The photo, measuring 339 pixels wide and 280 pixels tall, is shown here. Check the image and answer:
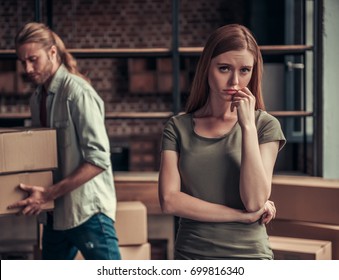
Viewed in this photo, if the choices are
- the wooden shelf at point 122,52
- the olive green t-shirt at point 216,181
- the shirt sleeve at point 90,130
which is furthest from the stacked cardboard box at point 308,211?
the olive green t-shirt at point 216,181

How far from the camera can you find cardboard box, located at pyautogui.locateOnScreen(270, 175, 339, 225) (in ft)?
8.99

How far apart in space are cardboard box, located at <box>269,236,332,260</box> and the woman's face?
1460 mm

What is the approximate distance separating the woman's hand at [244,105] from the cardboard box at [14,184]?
1.10 meters

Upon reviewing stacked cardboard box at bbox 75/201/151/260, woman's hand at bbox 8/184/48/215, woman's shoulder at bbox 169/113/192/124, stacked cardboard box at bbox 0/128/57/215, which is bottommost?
stacked cardboard box at bbox 75/201/151/260

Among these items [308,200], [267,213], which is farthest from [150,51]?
[267,213]

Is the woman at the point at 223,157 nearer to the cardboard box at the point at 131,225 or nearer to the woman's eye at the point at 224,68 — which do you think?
the woman's eye at the point at 224,68

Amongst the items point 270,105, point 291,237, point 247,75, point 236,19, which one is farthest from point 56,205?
point 236,19

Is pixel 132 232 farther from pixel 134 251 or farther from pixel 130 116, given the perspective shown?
pixel 130 116

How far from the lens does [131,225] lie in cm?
332

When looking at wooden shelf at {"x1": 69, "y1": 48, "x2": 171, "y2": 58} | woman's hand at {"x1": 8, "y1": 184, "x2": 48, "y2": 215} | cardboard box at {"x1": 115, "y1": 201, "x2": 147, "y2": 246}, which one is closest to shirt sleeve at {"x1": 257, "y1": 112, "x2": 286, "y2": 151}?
woman's hand at {"x1": 8, "y1": 184, "x2": 48, "y2": 215}

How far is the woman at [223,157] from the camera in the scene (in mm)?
1299

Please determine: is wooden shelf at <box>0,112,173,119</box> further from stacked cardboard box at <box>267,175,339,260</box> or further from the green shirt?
the green shirt

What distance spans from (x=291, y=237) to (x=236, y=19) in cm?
500

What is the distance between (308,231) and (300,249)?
0.16 meters
